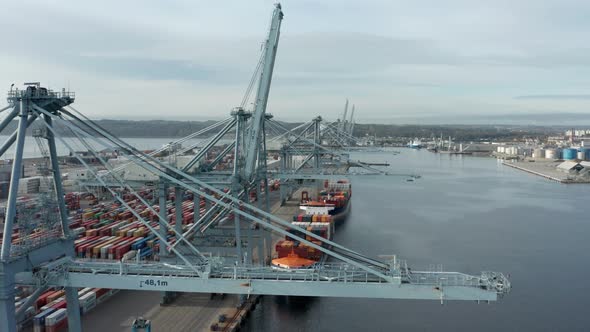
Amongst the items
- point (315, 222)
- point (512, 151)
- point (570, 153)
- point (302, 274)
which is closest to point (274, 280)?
point (302, 274)

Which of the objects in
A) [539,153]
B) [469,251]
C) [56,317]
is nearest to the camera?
[56,317]

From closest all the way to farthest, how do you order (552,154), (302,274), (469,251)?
(302,274) < (469,251) < (552,154)

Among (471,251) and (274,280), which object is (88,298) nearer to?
(274,280)

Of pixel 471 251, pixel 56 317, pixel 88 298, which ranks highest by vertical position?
pixel 56 317

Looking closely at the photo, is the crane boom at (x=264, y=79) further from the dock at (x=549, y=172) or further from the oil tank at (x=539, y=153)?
the oil tank at (x=539, y=153)

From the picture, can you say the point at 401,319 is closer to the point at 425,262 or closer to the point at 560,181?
the point at 425,262

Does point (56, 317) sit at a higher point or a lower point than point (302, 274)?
lower

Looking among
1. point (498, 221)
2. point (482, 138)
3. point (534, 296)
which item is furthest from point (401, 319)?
point (482, 138)
